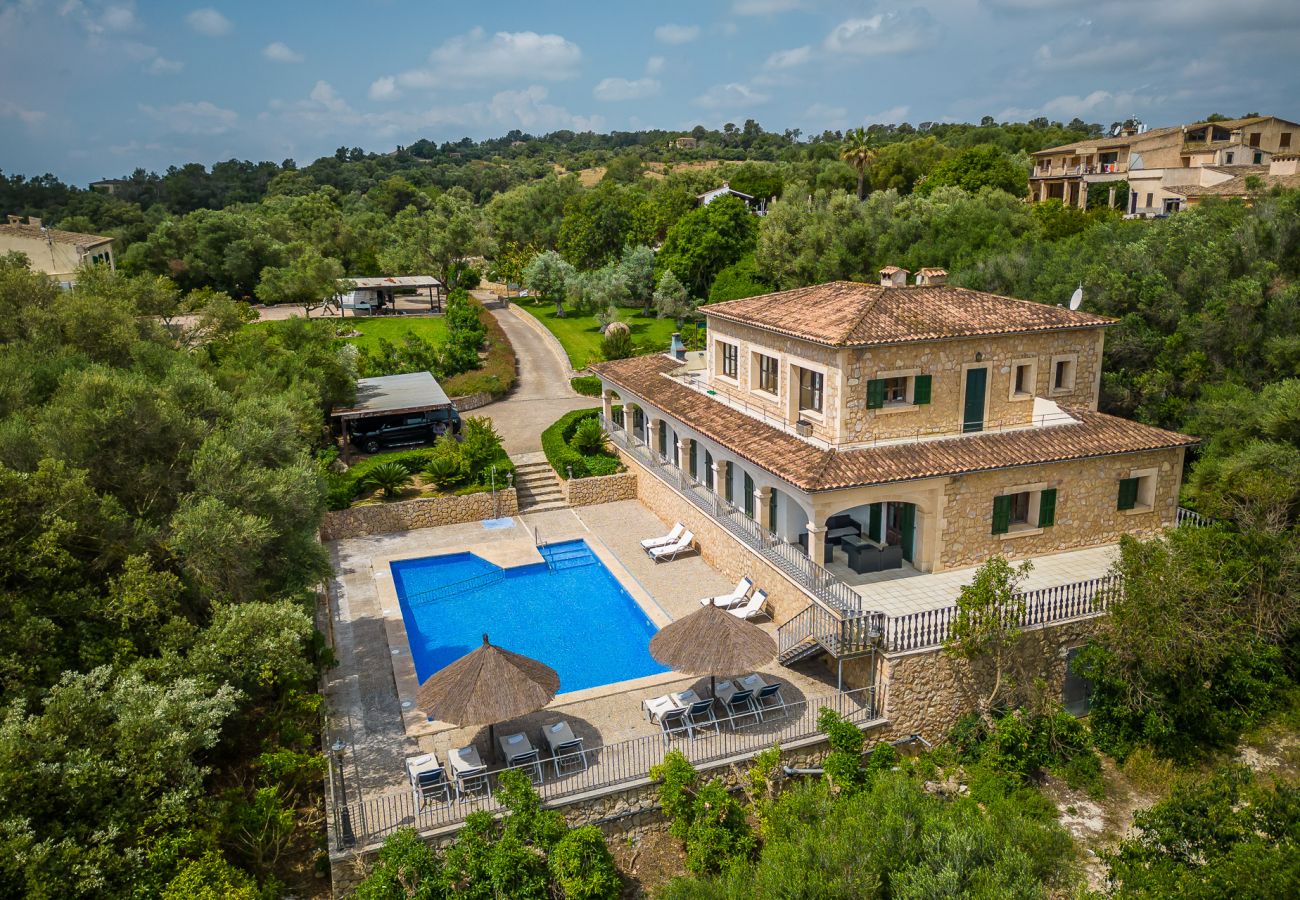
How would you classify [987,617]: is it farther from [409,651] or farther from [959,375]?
[409,651]

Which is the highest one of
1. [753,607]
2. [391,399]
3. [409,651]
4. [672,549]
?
[391,399]

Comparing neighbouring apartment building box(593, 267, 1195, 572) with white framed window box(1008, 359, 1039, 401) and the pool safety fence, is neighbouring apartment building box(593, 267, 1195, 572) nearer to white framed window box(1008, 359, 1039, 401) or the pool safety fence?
white framed window box(1008, 359, 1039, 401)

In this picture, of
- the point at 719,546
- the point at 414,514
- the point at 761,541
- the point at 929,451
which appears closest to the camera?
the point at 929,451

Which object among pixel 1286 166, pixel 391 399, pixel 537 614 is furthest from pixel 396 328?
pixel 1286 166

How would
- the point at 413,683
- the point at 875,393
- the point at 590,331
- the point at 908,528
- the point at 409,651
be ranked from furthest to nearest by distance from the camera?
the point at 590,331
the point at 908,528
the point at 875,393
the point at 409,651
the point at 413,683

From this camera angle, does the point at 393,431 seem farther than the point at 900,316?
Yes

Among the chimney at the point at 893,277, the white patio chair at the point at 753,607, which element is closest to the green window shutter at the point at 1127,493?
the chimney at the point at 893,277
